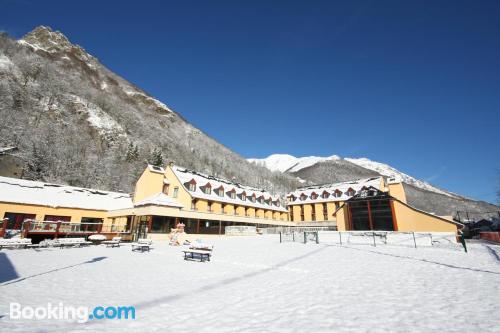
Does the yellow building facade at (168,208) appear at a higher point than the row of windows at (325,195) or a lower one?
lower

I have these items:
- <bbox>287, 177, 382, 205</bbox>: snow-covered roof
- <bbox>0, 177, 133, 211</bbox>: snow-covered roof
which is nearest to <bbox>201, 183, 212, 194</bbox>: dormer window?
<bbox>0, 177, 133, 211</bbox>: snow-covered roof

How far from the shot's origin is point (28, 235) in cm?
2300

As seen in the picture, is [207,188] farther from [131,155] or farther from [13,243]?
[131,155]

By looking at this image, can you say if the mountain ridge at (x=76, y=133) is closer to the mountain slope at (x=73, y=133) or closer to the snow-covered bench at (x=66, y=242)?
the mountain slope at (x=73, y=133)

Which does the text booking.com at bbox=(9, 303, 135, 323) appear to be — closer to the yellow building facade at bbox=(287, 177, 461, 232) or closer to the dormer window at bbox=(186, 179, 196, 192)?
the dormer window at bbox=(186, 179, 196, 192)

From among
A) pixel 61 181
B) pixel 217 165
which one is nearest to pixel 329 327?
pixel 61 181

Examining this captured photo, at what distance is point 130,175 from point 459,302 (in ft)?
242

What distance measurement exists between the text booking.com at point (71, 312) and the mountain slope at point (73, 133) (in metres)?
58.6

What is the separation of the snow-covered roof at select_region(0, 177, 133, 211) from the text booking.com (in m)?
35.7

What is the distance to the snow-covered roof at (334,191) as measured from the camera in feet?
184

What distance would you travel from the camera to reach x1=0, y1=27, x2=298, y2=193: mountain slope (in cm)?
5744

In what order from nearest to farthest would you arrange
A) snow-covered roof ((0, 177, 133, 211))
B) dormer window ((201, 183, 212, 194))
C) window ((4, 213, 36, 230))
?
1. window ((4, 213, 36, 230))
2. snow-covered roof ((0, 177, 133, 211))
3. dormer window ((201, 183, 212, 194))

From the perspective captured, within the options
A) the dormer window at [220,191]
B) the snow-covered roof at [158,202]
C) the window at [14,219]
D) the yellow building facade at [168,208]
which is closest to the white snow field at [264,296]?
the snow-covered roof at [158,202]

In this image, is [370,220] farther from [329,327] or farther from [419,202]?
[419,202]
